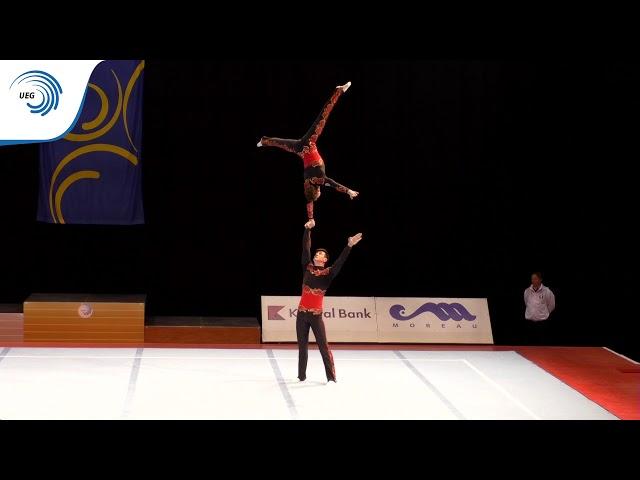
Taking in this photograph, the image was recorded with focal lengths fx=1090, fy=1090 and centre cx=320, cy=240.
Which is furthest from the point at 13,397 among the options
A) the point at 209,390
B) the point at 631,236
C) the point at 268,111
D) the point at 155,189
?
the point at 631,236

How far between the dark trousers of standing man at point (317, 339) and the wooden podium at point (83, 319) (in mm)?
2736

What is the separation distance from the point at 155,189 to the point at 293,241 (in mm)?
1703

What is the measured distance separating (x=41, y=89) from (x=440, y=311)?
5121 millimetres

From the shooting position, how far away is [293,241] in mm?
12734

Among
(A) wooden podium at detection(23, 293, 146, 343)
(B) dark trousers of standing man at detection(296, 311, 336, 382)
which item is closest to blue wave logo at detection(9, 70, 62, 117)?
(A) wooden podium at detection(23, 293, 146, 343)

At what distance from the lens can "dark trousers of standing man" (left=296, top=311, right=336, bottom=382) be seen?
976 cm

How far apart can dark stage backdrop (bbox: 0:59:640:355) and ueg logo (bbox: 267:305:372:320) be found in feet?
1.13

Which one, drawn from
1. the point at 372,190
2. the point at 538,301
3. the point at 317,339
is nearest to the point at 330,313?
the point at 372,190

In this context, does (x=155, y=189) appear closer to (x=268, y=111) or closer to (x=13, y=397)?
(x=268, y=111)

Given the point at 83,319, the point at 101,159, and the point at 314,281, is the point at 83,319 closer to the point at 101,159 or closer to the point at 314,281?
the point at 101,159

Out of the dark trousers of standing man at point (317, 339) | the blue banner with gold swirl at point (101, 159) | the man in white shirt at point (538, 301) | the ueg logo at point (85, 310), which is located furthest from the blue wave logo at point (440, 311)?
the ueg logo at point (85, 310)

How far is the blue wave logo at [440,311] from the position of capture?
12641 millimetres

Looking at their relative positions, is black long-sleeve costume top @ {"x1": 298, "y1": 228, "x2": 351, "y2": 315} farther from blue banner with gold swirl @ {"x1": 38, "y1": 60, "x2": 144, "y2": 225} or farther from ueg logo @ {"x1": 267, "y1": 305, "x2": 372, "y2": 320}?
blue banner with gold swirl @ {"x1": 38, "y1": 60, "x2": 144, "y2": 225}

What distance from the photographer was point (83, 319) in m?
12.1
